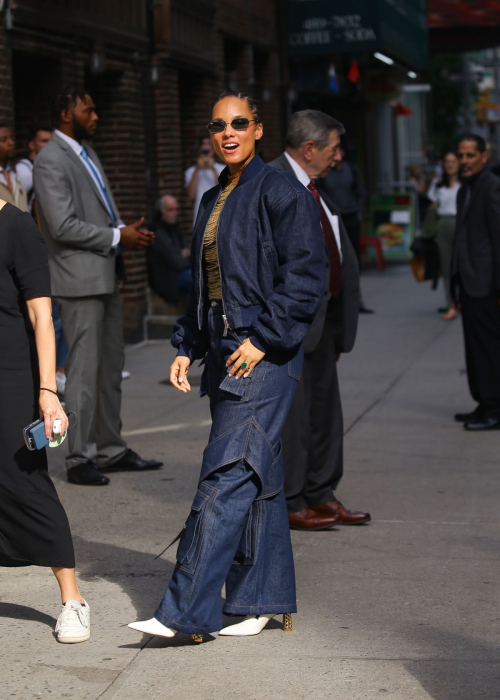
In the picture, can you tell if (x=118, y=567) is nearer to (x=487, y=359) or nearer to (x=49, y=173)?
(x=49, y=173)

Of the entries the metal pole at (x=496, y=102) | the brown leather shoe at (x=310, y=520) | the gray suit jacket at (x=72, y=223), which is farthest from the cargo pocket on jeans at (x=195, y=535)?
the metal pole at (x=496, y=102)

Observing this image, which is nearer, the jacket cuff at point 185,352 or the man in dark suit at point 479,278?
the jacket cuff at point 185,352

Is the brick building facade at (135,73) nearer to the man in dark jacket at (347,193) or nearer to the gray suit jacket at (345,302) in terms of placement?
the man in dark jacket at (347,193)

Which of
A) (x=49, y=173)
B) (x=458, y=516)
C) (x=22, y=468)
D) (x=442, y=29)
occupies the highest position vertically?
(x=442, y=29)

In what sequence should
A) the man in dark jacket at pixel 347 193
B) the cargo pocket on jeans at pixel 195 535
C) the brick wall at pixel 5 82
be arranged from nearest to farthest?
1. the cargo pocket on jeans at pixel 195 535
2. the brick wall at pixel 5 82
3. the man in dark jacket at pixel 347 193

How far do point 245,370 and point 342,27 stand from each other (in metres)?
14.7

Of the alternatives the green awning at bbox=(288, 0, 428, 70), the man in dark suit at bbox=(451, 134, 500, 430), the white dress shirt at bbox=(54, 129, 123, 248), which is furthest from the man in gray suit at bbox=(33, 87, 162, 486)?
the green awning at bbox=(288, 0, 428, 70)

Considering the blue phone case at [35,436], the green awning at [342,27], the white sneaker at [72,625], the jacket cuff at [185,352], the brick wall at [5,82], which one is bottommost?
the white sneaker at [72,625]

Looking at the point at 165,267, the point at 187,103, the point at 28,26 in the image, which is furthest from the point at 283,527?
the point at 187,103

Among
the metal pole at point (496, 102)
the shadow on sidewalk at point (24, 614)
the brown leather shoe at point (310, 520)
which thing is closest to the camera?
the shadow on sidewalk at point (24, 614)

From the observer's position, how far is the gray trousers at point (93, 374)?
21.7 feet

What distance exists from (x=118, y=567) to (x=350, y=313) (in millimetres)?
1638

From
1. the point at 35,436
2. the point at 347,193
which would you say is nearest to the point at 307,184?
the point at 35,436

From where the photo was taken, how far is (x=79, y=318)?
21.8ft
